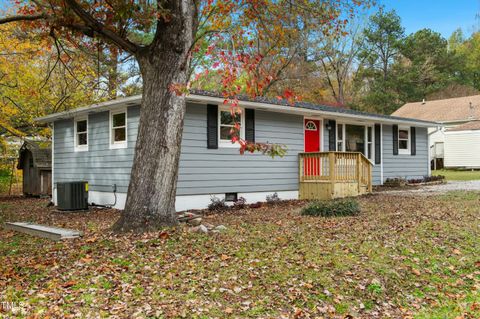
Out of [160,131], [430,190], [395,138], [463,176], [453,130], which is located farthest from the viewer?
[453,130]

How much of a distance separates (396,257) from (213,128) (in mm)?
6566

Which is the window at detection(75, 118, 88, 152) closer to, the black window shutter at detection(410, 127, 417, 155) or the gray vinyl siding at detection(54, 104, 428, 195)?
the gray vinyl siding at detection(54, 104, 428, 195)

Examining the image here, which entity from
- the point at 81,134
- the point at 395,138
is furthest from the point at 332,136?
the point at 81,134

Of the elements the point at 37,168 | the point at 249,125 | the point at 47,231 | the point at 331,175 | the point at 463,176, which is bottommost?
the point at 47,231

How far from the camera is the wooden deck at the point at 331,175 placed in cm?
1265

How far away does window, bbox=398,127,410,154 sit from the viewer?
17.8 metres

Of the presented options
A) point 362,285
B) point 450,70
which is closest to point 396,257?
point 362,285

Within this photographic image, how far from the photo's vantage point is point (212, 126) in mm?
11328

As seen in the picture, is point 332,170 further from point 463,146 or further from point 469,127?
point 469,127

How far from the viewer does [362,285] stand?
15.7ft

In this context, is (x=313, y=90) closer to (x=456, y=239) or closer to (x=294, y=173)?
(x=294, y=173)

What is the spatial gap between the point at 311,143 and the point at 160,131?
8187 mm

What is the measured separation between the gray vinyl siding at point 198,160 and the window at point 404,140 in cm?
607

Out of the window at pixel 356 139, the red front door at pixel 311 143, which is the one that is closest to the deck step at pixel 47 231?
the red front door at pixel 311 143
